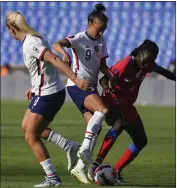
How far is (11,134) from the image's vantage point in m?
17.8

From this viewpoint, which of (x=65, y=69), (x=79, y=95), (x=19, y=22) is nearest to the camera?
(x=65, y=69)

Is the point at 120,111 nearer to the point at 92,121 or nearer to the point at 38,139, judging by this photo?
the point at 92,121

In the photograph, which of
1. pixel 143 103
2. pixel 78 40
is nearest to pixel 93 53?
pixel 78 40

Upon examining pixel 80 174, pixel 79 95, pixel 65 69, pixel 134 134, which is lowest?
pixel 80 174

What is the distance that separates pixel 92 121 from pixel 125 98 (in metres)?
0.76

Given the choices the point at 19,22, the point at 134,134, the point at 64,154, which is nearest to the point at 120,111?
the point at 134,134

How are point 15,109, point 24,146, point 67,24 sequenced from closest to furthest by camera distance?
point 24,146 < point 15,109 < point 67,24

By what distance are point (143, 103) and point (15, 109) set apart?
542 cm

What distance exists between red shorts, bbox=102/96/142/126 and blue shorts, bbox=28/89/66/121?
86 cm

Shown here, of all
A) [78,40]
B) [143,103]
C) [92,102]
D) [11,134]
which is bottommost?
[143,103]

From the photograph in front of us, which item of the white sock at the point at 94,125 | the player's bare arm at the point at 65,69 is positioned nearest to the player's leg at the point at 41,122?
the white sock at the point at 94,125

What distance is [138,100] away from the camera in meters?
29.0

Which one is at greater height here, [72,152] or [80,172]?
[72,152]

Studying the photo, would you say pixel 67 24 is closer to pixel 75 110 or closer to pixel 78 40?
pixel 75 110
